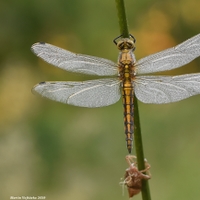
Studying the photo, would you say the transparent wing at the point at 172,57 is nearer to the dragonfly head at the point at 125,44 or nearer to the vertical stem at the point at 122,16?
the dragonfly head at the point at 125,44

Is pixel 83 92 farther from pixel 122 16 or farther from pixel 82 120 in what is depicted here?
pixel 82 120

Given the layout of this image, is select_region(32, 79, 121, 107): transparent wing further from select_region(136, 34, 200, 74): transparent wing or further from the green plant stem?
the green plant stem

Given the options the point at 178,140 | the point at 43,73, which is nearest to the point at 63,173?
the point at 178,140

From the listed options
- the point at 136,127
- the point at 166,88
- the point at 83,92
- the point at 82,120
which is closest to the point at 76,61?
the point at 83,92

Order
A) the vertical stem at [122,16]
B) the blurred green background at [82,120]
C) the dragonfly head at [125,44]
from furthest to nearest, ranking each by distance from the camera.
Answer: the blurred green background at [82,120]
the dragonfly head at [125,44]
the vertical stem at [122,16]

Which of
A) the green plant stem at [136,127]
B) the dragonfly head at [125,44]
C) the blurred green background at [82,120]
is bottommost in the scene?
the green plant stem at [136,127]

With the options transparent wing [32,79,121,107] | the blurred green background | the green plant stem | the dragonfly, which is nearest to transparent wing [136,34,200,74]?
the dragonfly

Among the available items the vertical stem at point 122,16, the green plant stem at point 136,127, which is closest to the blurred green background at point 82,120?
the green plant stem at point 136,127
